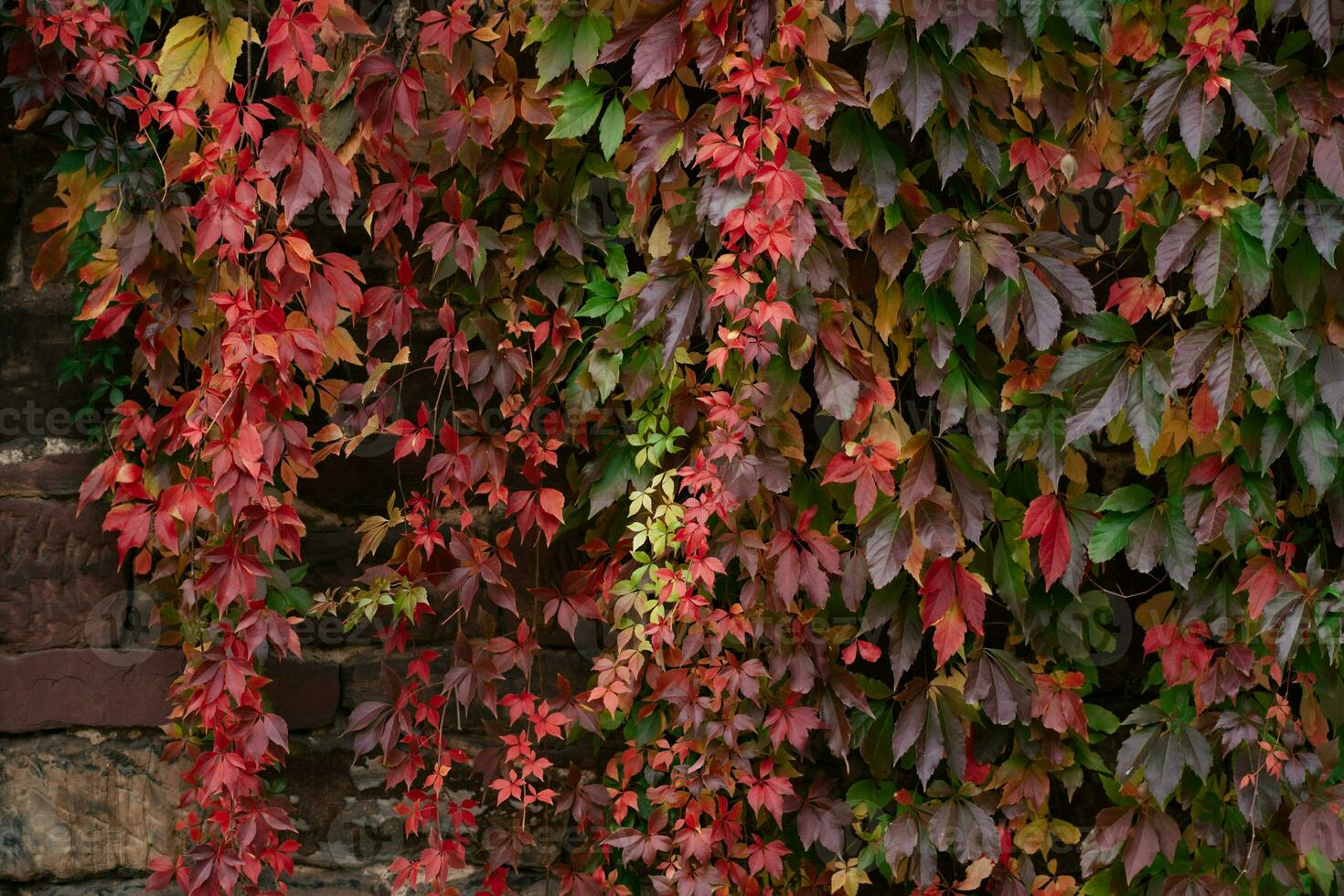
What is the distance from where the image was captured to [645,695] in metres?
2.04

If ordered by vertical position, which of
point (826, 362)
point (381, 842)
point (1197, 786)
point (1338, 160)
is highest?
point (1338, 160)

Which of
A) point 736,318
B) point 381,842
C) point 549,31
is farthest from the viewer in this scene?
point 381,842

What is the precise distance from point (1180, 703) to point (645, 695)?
89 cm

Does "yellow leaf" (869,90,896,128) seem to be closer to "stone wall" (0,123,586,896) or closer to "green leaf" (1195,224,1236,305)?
"green leaf" (1195,224,1236,305)

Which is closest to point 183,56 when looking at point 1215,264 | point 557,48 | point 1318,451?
point 557,48

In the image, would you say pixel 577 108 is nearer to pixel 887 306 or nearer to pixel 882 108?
pixel 882 108

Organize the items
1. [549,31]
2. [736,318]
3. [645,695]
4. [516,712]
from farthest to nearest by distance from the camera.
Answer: [645,695]
[516,712]
[549,31]
[736,318]

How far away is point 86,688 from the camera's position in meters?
2.10

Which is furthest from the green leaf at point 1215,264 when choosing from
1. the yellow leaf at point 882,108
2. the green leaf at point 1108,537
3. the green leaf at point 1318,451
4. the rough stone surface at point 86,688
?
the rough stone surface at point 86,688

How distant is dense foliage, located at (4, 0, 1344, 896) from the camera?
170 cm

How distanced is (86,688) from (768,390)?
1.35 metres

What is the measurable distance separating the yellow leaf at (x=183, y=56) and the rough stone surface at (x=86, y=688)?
992 millimetres

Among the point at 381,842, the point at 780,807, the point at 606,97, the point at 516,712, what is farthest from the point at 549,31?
the point at 381,842

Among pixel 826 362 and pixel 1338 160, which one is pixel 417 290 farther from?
pixel 1338 160
